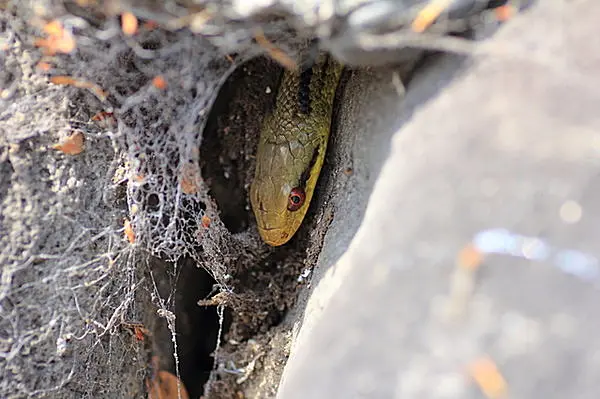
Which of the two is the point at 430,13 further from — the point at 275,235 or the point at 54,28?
the point at 275,235

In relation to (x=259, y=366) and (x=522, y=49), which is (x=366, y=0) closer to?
(x=522, y=49)

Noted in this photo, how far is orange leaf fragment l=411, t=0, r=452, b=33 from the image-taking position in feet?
3.79

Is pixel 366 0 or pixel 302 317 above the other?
pixel 366 0

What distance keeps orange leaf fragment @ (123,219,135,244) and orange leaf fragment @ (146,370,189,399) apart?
573mm

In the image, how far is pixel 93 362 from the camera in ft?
5.38

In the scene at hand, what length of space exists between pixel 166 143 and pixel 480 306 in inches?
39.6

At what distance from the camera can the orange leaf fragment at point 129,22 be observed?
1333mm

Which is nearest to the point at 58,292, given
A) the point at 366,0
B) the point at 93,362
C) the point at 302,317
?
the point at 93,362

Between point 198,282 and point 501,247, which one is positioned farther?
point 198,282

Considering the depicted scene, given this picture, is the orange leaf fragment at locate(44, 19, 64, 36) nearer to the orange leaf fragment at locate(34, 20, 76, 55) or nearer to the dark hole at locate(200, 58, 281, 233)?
the orange leaf fragment at locate(34, 20, 76, 55)

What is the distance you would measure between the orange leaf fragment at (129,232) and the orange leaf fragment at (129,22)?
551 mm

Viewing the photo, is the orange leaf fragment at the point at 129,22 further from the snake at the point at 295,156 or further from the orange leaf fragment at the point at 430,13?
the snake at the point at 295,156

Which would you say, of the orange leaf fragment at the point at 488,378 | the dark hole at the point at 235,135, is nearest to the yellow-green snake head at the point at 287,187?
the dark hole at the point at 235,135

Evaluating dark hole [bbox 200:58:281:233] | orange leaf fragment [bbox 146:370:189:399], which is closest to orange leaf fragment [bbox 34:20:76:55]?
dark hole [bbox 200:58:281:233]
